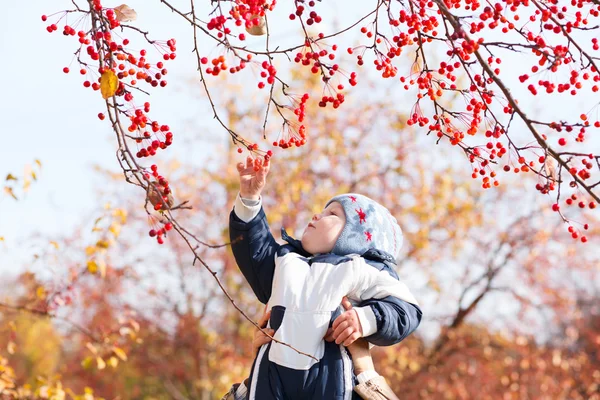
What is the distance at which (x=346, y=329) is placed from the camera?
2229mm

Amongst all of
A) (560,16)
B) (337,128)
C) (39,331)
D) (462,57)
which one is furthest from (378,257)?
(39,331)

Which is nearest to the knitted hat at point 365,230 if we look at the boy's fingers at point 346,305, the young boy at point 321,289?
the young boy at point 321,289

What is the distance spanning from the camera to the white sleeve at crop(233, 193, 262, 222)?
8.16 ft

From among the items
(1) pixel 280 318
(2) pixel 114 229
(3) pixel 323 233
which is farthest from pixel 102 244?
(1) pixel 280 318

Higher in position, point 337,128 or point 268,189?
point 337,128

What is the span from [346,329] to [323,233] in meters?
0.43

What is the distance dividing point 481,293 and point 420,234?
98cm

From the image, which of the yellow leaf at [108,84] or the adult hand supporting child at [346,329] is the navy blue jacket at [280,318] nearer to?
the adult hand supporting child at [346,329]

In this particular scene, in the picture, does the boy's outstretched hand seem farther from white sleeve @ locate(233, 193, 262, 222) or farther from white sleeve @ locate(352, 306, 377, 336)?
white sleeve @ locate(352, 306, 377, 336)

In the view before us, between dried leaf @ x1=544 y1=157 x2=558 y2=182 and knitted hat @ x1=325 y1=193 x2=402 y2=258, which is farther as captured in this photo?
knitted hat @ x1=325 y1=193 x2=402 y2=258

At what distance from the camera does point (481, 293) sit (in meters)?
8.07

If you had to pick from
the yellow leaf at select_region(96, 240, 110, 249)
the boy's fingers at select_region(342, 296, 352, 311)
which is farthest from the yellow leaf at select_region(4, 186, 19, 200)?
the boy's fingers at select_region(342, 296, 352, 311)

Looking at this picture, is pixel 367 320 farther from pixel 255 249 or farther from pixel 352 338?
pixel 255 249

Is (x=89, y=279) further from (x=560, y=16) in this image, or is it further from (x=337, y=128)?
(x=560, y=16)
